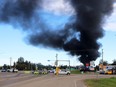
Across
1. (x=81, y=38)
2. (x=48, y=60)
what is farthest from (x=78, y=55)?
(x=48, y=60)

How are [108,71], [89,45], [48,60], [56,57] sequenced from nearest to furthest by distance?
1. [108,71]
2. [89,45]
3. [56,57]
4. [48,60]

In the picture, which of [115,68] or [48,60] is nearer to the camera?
[115,68]

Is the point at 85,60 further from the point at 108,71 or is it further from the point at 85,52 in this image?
the point at 108,71

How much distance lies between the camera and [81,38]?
424 ft

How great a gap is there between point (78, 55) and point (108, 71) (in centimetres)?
2397

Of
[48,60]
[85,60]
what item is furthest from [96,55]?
[48,60]

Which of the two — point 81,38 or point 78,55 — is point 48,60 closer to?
point 78,55

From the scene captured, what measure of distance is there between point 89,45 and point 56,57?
48612 mm

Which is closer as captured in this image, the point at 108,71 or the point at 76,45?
the point at 108,71

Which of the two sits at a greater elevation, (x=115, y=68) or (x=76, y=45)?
(x=76, y=45)

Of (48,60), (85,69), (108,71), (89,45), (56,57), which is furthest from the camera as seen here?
(48,60)

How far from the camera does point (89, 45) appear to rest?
128250mm

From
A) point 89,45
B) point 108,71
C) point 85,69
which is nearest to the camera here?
point 108,71

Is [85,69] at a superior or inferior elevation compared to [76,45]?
inferior
